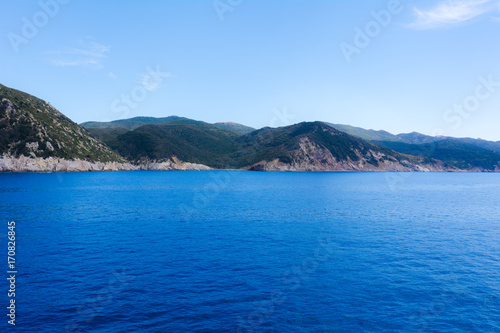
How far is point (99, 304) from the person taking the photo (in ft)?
79.1

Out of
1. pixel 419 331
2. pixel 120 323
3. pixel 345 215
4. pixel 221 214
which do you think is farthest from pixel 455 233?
pixel 120 323

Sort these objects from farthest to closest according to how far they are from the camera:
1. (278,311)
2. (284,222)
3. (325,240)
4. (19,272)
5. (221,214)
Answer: (221,214) < (284,222) < (325,240) < (19,272) < (278,311)

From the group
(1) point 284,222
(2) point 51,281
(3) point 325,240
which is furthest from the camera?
(1) point 284,222

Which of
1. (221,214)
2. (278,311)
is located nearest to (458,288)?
(278,311)

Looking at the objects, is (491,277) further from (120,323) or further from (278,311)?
(120,323)

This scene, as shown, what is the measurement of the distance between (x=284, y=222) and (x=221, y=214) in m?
14.9

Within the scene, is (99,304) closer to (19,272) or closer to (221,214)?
(19,272)

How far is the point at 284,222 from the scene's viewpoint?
197 ft

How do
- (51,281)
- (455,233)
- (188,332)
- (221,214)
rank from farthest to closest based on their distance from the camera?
1. (221,214)
2. (455,233)
3. (51,281)
4. (188,332)

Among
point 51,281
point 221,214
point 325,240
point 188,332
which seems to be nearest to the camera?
point 188,332

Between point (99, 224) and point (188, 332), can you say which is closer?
point (188, 332)

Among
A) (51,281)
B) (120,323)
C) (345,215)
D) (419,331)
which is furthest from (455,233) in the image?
(51,281)

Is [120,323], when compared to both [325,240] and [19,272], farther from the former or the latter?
[325,240]

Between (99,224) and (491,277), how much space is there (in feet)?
182
